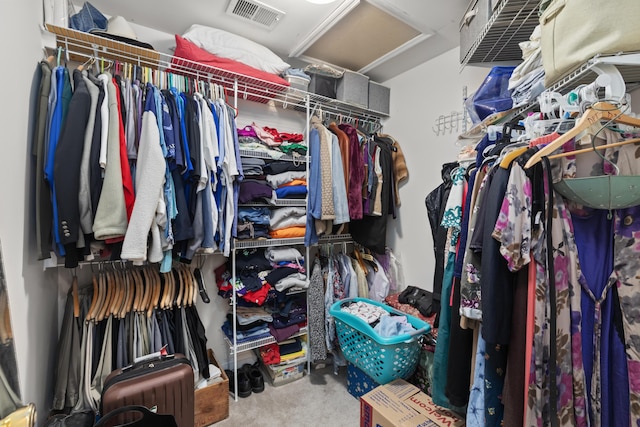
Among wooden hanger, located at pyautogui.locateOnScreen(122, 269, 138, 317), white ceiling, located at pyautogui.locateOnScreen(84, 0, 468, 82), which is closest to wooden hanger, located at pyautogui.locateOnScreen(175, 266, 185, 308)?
wooden hanger, located at pyautogui.locateOnScreen(122, 269, 138, 317)

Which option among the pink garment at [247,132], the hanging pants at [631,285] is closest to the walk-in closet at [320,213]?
the hanging pants at [631,285]

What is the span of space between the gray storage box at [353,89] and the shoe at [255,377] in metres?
2.22

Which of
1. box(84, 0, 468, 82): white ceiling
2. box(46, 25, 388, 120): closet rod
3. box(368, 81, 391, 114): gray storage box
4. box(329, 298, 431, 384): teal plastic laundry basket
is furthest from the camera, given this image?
box(368, 81, 391, 114): gray storage box

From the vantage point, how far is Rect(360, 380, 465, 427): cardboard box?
1.32 metres

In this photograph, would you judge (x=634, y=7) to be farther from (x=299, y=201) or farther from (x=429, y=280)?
(x=429, y=280)

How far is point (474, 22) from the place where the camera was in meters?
1.39

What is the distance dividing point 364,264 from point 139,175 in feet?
5.87

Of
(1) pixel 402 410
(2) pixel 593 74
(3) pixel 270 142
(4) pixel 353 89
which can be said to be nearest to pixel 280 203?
(3) pixel 270 142

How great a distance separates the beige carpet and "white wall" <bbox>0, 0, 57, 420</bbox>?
3.33ft

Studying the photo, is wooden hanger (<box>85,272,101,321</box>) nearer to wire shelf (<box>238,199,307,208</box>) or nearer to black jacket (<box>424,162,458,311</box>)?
wire shelf (<box>238,199,307,208</box>)

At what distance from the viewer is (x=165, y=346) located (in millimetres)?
1618

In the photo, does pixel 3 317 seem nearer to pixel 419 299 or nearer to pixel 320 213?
pixel 320 213

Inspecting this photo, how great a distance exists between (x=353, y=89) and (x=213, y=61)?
3.64ft

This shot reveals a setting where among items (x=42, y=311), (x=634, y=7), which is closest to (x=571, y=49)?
(x=634, y=7)
